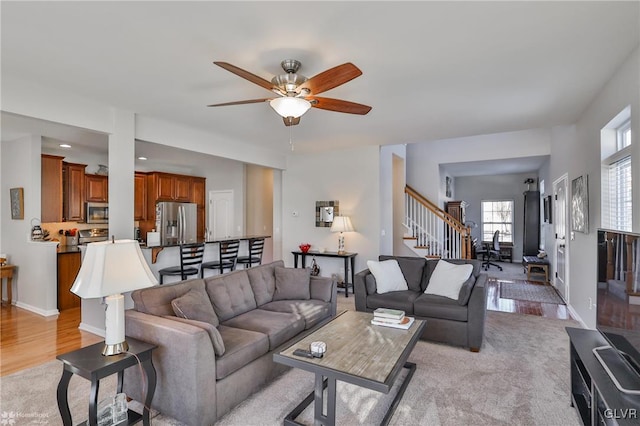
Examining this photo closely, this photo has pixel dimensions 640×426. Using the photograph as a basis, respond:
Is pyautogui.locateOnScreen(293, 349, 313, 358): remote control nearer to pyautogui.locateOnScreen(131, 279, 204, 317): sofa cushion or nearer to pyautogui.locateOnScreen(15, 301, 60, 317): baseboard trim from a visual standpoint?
pyautogui.locateOnScreen(131, 279, 204, 317): sofa cushion

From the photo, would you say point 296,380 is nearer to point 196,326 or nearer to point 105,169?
point 196,326

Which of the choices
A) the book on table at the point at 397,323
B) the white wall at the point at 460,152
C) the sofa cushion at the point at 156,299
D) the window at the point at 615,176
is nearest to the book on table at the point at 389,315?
the book on table at the point at 397,323

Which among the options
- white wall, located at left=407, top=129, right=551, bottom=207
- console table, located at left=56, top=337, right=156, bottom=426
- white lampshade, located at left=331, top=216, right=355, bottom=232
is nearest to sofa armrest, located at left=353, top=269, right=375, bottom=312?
white lampshade, located at left=331, top=216, right=355, bottom=232

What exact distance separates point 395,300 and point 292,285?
1.20 m

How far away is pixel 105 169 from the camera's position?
252 inches

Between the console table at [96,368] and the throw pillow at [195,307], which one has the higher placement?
the throw pillow at [195,307]

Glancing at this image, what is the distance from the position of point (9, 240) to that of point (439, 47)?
657cm

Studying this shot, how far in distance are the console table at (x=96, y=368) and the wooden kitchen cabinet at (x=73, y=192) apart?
4882 mm

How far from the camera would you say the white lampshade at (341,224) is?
5.67 meters

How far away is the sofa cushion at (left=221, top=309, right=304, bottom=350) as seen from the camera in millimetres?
2777

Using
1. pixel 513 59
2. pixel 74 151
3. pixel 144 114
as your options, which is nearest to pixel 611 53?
pixel 513 59

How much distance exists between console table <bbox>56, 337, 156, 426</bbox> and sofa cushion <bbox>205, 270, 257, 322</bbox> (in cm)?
86

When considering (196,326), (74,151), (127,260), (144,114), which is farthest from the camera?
(74,151)

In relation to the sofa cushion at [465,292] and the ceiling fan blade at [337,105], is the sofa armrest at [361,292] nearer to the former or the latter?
the sofa cushion at [465,292]
